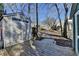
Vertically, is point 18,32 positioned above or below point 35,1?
below

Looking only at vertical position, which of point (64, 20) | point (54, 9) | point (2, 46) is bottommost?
point (2, 46)

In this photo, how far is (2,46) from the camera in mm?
2715

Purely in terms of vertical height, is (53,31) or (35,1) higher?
(35,1)

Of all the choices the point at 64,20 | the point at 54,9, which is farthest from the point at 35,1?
the point at 64,20

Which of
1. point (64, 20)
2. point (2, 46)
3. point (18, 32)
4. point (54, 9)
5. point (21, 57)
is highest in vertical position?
point (54, 9)

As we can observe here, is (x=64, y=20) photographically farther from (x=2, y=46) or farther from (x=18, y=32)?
(x=2, y=46)

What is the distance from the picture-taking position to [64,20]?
8.79ft

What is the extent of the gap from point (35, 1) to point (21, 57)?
0.90 m

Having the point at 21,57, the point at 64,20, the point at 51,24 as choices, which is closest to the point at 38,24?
the point at 51,24

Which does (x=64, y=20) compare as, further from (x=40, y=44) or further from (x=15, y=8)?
(x=15, y=8)

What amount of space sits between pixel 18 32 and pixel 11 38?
143 mm

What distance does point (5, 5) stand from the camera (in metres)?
2.73

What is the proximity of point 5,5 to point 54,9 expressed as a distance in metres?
0.77

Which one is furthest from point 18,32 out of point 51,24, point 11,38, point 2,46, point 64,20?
point 64,20
